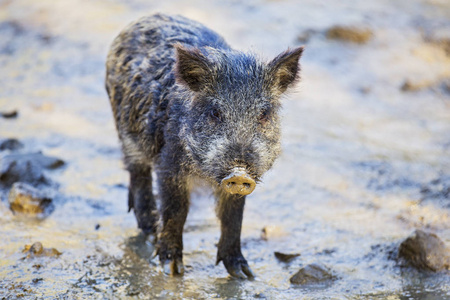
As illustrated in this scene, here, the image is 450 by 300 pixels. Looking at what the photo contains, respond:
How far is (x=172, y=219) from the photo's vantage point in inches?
193

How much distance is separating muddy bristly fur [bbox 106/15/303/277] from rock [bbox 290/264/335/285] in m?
0.46

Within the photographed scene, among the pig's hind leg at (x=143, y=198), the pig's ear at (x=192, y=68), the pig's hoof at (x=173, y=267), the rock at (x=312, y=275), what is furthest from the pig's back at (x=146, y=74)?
the rock at (x=312, y=275)

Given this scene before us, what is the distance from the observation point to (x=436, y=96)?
1033 cm

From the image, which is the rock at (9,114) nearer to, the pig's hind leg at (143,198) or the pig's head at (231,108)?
the pig's hind leg at (143,198)

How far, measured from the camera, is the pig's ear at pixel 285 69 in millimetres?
4508

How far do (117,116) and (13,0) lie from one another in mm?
8439

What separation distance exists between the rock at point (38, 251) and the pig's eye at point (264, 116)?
78.8 inches

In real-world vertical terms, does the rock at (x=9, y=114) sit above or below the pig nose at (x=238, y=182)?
below

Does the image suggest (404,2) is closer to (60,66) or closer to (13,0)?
(60,66)

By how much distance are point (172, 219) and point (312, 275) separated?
4.02 ft

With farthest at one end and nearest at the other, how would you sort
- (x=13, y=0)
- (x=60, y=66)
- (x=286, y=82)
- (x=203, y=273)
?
(x=13, y=0)
(x=60, y=66)
(x=203, y=273)
(x=286, y=82)

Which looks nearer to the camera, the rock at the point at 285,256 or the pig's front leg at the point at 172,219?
the pig's front leg at the point at 172,219

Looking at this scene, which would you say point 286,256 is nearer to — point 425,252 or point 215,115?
point 425,252

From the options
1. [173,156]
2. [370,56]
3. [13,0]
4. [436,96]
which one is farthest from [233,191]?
[13,0]
